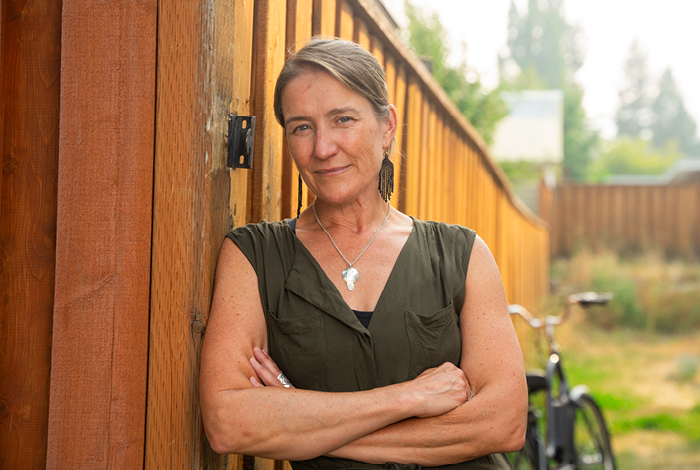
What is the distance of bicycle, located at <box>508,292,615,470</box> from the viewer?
3.83 m

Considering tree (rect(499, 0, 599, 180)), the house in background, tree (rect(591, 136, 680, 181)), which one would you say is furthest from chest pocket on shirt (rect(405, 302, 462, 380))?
tree (rect(591, 136, 680, 181))

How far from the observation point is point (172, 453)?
5.08 feet

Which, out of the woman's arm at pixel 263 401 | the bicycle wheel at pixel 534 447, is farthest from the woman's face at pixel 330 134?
the bicycle wheel at pixel 534 447

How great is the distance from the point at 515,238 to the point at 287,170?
260 inches

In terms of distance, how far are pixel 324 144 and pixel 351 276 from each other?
38 cm

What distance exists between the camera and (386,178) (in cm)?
203

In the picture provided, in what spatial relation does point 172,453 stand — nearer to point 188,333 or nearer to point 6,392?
point 188,333

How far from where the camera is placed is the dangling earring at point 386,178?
2.00m

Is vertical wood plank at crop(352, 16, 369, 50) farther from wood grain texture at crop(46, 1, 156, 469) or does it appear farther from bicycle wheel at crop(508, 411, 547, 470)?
bicycle wheel at crop(508, 411, 547, 470)

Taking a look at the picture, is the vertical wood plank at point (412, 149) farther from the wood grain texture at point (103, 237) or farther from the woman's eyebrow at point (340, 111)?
the wood grain texture at point (103, 237)

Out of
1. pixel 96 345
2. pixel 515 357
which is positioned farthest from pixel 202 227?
pixel 515 357

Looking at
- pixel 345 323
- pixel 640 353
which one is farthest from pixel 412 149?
pixel 640 353

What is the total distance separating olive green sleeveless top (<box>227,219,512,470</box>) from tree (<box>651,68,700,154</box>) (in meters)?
77.1

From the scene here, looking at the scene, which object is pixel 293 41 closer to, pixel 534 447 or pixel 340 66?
pixel 340 66
